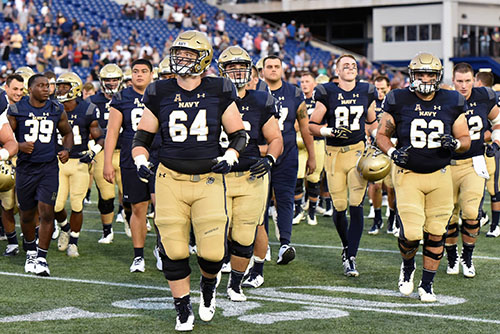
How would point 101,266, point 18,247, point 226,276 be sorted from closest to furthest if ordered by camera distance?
point 226,276 → point 101,266 → point 18,247

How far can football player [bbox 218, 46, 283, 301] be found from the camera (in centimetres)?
630

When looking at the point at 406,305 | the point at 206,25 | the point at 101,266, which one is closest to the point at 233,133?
the point at 406,305

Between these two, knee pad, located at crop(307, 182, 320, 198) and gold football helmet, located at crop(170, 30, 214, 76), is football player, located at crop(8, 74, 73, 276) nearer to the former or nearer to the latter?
gold football helmet, located at crop(170, 30, 214, 76)

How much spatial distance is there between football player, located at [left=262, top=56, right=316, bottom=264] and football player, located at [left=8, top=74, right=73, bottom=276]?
187 cm

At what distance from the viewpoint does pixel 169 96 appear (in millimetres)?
5430

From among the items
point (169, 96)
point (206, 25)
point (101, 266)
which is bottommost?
point (101, 266)

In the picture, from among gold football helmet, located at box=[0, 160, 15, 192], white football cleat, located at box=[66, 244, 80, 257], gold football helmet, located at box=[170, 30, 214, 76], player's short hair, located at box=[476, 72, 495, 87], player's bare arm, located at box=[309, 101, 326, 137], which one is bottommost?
white football cleat, located at box=[66, 244, 80, 257]

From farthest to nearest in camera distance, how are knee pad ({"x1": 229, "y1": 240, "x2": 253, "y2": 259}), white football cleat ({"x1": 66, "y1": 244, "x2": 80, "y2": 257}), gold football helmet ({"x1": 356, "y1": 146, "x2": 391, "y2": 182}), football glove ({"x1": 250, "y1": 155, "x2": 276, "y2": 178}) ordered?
white football cleat ({"x1": 66, "y1": 244, "x2": 80, "y2": 257}) → gold football helmet ({"x1": 356, "y1": 146, "x2": 391, "y2": 182}) → knee pad ({"x1": 229, "y1": 240, "x2": 253, "y2": 259}) → football glove ({"x1": 250, "y1": 155, "x2": 276, "y2": 178})

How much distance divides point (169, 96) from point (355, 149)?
2720 millimetres

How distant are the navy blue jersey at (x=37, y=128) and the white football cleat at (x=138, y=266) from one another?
1.14 meters

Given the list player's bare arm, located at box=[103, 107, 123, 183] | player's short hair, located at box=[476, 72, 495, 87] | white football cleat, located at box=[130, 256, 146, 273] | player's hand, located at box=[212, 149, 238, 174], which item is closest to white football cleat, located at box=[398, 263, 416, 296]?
player's hand, located at box=[212, 149, 238, 174]

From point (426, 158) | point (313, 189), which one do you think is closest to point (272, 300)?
point (426, 158)

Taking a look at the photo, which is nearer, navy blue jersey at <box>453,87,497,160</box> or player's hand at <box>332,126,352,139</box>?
player's hand at <box>332,126,352,139</box>

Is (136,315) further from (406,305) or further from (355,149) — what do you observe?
(355,149)
